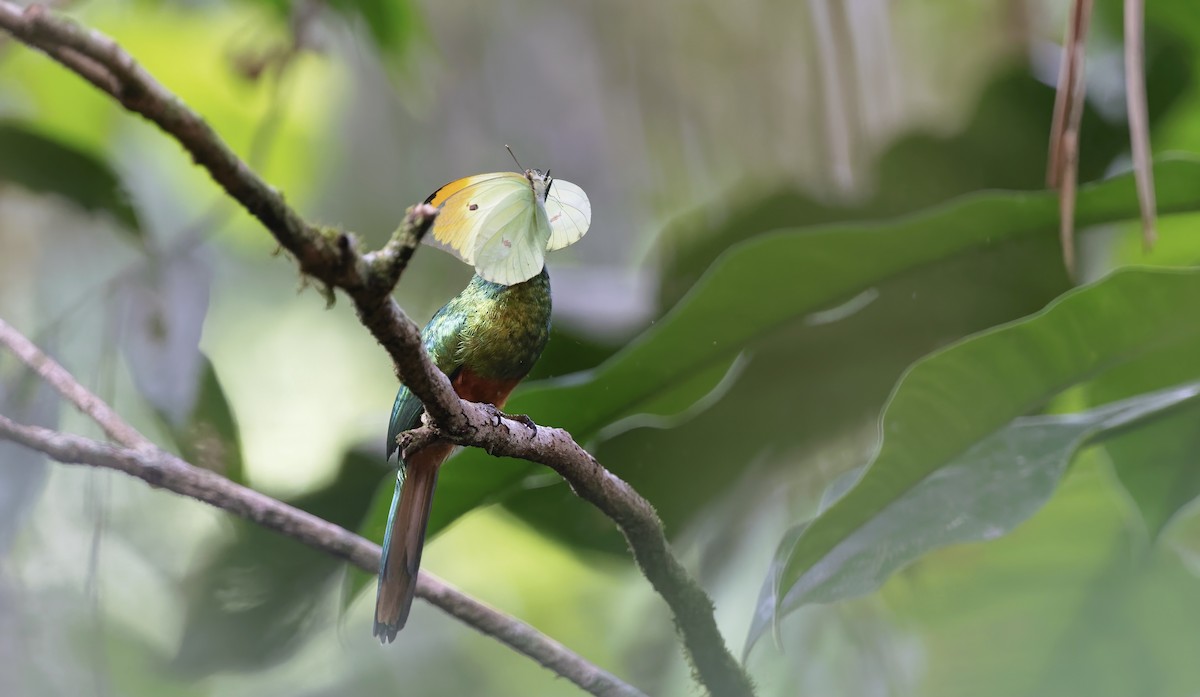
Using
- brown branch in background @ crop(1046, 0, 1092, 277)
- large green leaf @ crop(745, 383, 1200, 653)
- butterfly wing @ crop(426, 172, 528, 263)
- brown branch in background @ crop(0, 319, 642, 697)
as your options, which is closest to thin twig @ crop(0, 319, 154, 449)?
brown branch in background @ crop(0, 319, 642, 697)

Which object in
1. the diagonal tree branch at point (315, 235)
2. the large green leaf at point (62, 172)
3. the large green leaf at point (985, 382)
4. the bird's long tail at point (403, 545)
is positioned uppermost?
the large green leaf at point (62, 172)

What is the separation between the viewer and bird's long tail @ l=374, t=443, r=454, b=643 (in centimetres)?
53

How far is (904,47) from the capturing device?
5.66 feet

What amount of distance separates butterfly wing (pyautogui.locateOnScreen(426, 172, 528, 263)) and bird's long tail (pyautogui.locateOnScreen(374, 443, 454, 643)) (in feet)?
0.43

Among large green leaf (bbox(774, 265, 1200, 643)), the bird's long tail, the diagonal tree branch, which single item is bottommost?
large green leaf (bbox(774, 265, 1200, 643))

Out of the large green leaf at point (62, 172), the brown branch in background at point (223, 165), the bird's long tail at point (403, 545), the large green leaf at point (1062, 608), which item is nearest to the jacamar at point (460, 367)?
the bird's long tail at point (403, 545)

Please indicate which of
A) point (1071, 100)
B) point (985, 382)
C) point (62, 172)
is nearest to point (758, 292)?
point (985, 382)

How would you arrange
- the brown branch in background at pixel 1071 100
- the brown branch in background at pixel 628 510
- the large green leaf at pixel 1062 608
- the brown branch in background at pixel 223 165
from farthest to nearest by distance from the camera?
the brown branch in background at pixel 1071 100 → the large green leaf at pixel 1062 608 → the brown branch in background at pixel 628 510 → the brown branch in background at pixel 223 165

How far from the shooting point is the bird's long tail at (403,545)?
53 centimetres

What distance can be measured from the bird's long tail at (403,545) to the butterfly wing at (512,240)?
4.6 inches

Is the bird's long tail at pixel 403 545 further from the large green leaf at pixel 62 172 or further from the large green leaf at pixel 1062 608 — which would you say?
the large green leaf at pixel 62 172

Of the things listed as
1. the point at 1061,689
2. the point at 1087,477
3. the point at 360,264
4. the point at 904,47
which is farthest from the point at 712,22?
the point at 360,264

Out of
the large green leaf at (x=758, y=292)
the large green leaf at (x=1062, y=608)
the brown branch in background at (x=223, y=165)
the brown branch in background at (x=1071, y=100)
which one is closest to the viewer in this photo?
the brown branch in background at (x=223, y=165)

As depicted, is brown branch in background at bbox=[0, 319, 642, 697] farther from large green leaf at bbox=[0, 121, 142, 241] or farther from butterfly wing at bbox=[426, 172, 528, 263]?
large green leaf at bbox=[0, 121, 142, 241]
